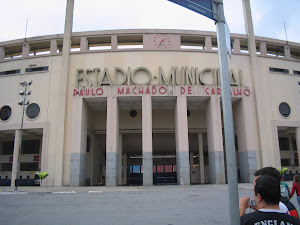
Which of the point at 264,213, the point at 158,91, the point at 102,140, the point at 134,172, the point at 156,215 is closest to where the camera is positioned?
the point at 264,213

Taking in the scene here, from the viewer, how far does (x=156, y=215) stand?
966 centimetres

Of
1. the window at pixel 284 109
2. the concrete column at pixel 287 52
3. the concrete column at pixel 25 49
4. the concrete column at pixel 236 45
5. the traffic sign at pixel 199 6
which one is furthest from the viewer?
the concrete column at pixel 287 52

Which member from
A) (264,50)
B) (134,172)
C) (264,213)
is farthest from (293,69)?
(264,213)

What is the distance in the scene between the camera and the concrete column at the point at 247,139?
1120 inches

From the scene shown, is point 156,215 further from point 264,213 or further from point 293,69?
point 293,69

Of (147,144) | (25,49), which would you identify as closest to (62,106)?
(25,49)

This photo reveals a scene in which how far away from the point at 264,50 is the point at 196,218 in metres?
29.3

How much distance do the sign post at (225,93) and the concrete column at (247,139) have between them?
2636 centimetres

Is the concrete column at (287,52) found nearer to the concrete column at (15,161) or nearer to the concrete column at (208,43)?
the concrete column at (208,43)

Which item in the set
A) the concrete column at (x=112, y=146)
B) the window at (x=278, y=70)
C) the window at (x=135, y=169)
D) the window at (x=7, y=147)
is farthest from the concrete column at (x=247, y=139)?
the window at (x=7, y=147)

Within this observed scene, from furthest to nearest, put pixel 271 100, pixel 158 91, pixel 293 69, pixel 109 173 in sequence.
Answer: pixel 293 69 → pixel 271 100 → pixel 158 91 → pixel 109 173

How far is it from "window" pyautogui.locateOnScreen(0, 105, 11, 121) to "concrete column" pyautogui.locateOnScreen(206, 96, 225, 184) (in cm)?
2311

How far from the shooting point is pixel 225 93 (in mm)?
4086

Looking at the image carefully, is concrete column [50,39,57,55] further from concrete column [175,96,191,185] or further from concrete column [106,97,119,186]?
concrete column [175,96,191,185]
